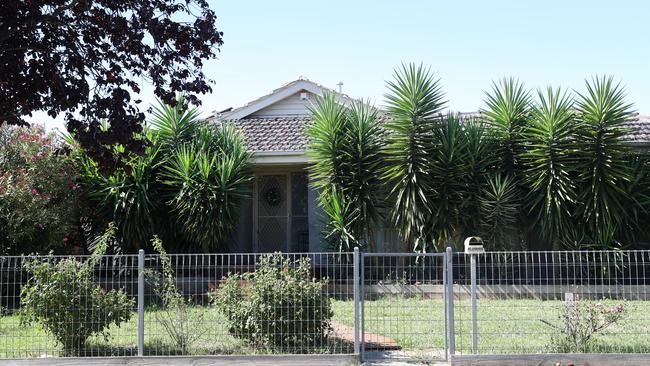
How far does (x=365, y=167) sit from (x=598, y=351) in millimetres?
7162

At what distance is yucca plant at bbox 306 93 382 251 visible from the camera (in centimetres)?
1420

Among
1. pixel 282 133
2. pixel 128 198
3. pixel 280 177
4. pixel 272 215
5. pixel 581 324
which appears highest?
pixel 282 133

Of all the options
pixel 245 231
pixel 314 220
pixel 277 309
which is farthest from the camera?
pixel 245 231

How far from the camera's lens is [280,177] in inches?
658

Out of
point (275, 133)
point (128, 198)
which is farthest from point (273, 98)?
point (128, 198)

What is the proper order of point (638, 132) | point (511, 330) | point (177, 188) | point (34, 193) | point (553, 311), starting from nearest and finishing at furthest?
point (511, 330) < point (553, 311) < point (34, 193) < point (177, 188) < point (638, 132)

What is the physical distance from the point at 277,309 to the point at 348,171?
662cm

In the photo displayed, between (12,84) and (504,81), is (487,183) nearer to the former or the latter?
(504,81)

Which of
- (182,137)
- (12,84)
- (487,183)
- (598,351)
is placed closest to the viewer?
(598,351)

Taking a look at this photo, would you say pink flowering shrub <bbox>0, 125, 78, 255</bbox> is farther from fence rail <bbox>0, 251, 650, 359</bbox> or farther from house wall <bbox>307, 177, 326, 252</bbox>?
house wall <bbox>307, 177, 326, 252</bbox>

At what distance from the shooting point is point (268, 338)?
26.7 feet

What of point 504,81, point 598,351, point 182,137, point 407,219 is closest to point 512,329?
point 598,351

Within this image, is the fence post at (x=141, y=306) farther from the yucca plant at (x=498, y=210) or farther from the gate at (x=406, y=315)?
the yucca plant at (x=498, y=210)

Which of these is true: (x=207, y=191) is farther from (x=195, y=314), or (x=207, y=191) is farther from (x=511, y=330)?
(x=511, y=330)
